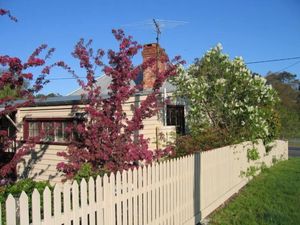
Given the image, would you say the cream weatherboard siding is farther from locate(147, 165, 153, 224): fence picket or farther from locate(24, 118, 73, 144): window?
locate(147, 165, 153, 224): fence picket

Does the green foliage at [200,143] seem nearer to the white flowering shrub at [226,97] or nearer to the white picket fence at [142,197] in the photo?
the white flowering shrub at [226,97]

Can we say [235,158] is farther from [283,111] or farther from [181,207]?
[283,111]

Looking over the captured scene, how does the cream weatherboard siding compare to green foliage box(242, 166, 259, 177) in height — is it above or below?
above

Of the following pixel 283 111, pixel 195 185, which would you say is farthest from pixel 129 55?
pixel 283 111

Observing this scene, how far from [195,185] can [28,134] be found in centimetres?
787

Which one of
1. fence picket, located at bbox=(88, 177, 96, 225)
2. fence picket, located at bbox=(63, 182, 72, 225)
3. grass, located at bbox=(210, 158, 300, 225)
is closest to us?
fence picket, located at bbox=(63, 182, 72, 225)

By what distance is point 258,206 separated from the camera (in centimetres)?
834

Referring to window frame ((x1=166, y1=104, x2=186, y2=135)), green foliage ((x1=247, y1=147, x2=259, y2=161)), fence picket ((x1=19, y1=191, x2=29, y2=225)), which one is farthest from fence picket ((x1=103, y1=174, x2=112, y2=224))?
window frame ((x1=166, y1=104, x2=186, y2=135))

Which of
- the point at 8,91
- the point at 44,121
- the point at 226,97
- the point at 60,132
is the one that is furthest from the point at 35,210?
the point at 226,97

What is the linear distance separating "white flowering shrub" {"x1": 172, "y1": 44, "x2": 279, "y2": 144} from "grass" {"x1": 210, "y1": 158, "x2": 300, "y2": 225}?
168cm

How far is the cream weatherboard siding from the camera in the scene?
39.3 feet

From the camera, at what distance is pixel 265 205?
8367mm

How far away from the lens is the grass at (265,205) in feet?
24.1

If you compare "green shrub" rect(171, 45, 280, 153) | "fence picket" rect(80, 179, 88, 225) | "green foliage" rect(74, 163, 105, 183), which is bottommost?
"green foliage" rect(74, 163, 105, 183)
